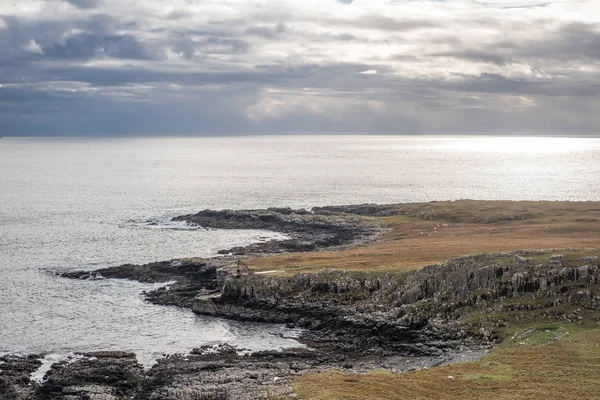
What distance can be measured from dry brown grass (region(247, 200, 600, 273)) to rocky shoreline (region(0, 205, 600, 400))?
27.1ft

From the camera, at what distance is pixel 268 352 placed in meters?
75.9

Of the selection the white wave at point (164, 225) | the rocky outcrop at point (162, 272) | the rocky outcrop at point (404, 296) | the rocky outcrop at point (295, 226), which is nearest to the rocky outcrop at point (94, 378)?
the rocky outcrop at point (404, 296)

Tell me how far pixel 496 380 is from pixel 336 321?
30.1m

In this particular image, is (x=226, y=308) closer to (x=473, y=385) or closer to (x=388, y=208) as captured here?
(x=473, y=385)

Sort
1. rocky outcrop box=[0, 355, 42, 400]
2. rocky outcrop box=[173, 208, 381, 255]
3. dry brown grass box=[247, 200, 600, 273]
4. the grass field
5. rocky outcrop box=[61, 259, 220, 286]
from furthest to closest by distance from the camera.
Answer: rocky outcrop box=[173, 208, 381, 255], rocky outcrop box=[61, 259, 220, 286], dry brown grass box=[247, 200, 600, 273], rocky outcrop box=[0, 355, 42, 400], the grass field

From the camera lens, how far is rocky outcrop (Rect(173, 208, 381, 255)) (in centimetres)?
14388

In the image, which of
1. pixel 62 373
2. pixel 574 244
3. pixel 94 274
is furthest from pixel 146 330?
pixel 574 244

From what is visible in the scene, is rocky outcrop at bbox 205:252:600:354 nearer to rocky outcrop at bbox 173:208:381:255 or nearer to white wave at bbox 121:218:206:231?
rocky outcrop at bbox 173:208:381:255

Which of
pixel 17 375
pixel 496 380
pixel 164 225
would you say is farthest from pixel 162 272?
pixel 496 380

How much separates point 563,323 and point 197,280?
200 ft

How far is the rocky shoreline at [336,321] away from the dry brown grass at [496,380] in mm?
4599

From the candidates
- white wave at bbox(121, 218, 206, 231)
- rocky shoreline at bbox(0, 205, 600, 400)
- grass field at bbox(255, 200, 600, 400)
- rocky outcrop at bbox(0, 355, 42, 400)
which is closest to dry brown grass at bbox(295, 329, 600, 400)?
grass field at bbox(255, 200, 600, 400)

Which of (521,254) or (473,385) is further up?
(521,254)

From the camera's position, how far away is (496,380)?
58719 mm
